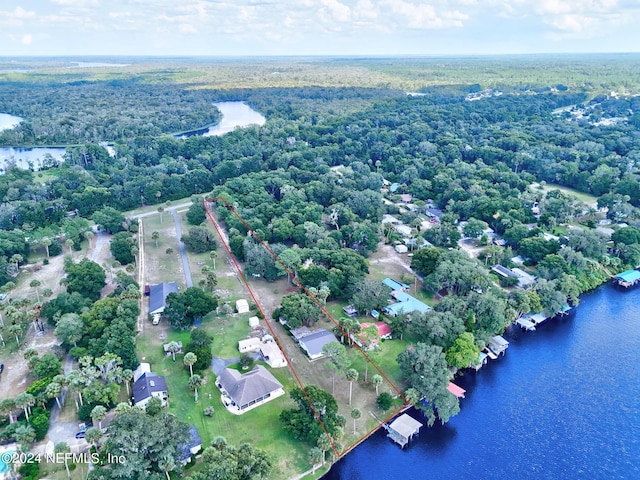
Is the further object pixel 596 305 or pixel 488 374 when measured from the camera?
pixel 596 305

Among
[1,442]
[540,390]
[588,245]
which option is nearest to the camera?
[1,442]

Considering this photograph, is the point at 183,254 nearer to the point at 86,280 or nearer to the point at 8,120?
the point at 86,280

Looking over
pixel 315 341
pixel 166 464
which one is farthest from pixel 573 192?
pixel 166 464

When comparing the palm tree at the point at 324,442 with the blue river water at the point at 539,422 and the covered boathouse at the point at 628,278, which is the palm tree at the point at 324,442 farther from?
the covered boathouse at the point at 628,278

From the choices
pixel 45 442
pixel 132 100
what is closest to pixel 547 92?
pixel 132 100

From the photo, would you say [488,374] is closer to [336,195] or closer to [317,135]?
[336,195]

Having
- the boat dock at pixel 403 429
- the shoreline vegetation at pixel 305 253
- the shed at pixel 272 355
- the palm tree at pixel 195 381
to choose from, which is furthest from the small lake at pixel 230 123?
the boat dock at pixel 403 429
